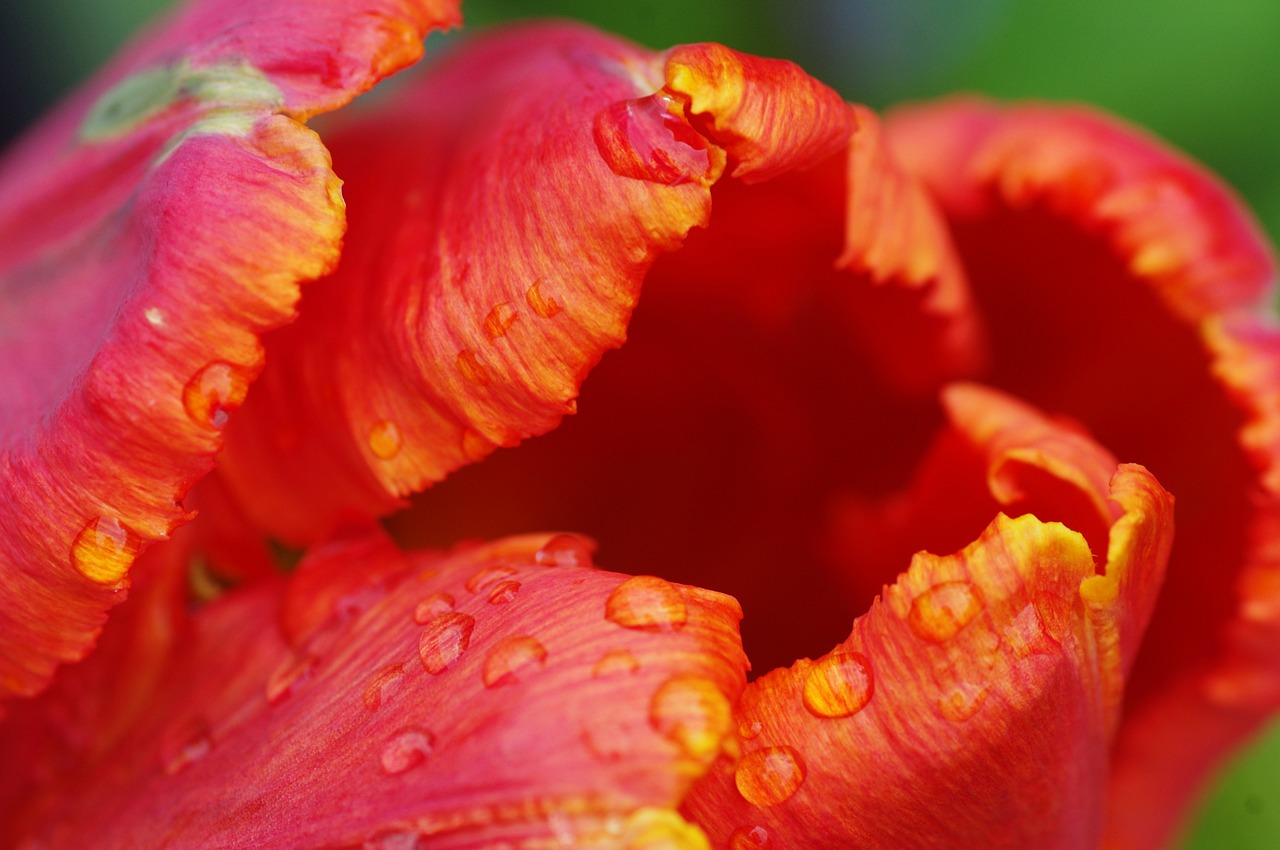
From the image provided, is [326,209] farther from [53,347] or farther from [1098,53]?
[1098,53]

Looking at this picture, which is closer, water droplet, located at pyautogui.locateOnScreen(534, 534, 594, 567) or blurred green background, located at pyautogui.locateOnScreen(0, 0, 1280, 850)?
water droplet, located at pyautogui.locateOnScreen(534, 534, 594, 567)

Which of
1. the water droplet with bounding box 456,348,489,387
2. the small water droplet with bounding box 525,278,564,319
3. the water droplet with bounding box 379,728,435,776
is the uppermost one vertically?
the small water droplet with bounding box 525,278,564,319

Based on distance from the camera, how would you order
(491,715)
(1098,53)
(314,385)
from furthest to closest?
1. (1098,53)
2. (314,385)
3. (491,715)

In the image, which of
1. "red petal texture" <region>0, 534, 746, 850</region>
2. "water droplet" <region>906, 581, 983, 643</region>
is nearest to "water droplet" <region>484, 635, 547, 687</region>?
"red petal texture" <region>0, 534, 746, 850</region>

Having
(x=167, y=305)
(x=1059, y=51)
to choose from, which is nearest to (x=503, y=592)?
(x=167, y=305)

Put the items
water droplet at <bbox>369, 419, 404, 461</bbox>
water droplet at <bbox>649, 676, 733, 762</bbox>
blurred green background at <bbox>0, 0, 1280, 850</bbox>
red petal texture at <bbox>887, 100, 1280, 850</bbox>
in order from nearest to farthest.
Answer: water droplet at <bbox>649, 676, 733, 762</bbox> → water droplet at <bbox>369, 419, 404, 461</bbox> → red petal texture at <bbox>887, 100, 1280, 850</bbox> → blurred green background at <bbox>0, 0, 1280, 850</bbox>

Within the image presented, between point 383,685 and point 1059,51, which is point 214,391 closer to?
point 383,685

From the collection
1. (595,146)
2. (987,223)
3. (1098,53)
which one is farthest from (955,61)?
(595,146)

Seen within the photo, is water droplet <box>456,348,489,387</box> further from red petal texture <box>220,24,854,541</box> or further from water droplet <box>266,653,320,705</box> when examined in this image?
water droplet <box>266,653,320,705</box>
